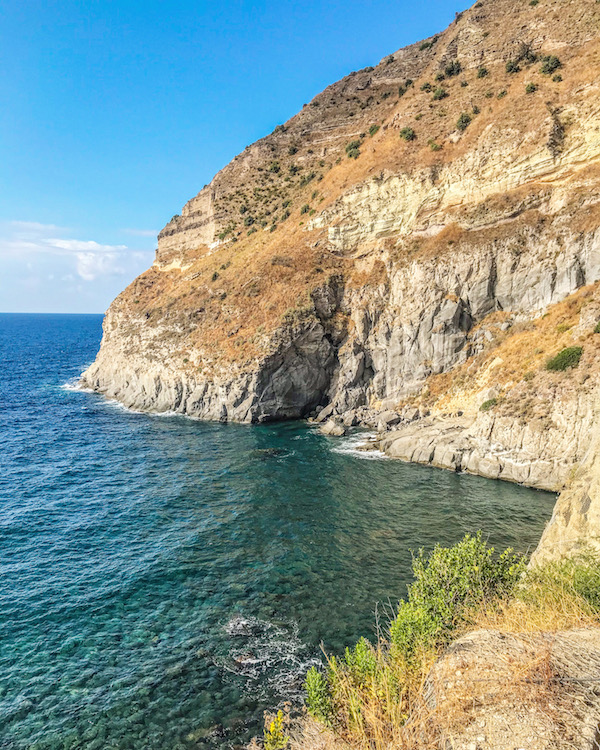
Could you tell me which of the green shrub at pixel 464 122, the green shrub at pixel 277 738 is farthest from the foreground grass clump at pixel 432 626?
the green shrub at pixel 464 122

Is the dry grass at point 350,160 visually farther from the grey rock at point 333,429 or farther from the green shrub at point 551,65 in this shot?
the grey rock at point 333,429

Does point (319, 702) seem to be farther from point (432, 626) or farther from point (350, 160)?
point (350, 160)

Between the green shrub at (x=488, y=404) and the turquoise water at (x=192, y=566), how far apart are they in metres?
6.57

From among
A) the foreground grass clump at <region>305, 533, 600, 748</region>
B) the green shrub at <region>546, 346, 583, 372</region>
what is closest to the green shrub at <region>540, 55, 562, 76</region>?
the green shrub at <region>546, 346, 583, 372</region>

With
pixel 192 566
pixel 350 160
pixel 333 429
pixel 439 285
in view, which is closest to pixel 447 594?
pixel 192 566

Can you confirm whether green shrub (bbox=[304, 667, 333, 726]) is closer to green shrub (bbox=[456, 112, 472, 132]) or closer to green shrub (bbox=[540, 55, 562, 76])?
green shrub (bbox=[456, 112, 472, 132])

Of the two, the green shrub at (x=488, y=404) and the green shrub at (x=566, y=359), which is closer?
the green shrub at (x=566, y=359)

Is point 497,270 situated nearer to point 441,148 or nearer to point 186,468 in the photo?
point 441,148

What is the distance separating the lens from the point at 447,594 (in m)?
14.4

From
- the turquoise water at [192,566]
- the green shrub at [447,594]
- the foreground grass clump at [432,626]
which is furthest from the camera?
the turquoise water at [192,566]

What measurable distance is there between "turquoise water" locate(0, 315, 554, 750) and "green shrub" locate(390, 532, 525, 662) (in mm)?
6673

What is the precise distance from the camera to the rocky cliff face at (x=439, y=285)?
40906 mm

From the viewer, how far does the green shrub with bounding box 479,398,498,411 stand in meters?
39.2

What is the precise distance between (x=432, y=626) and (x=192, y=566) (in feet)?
54.9
